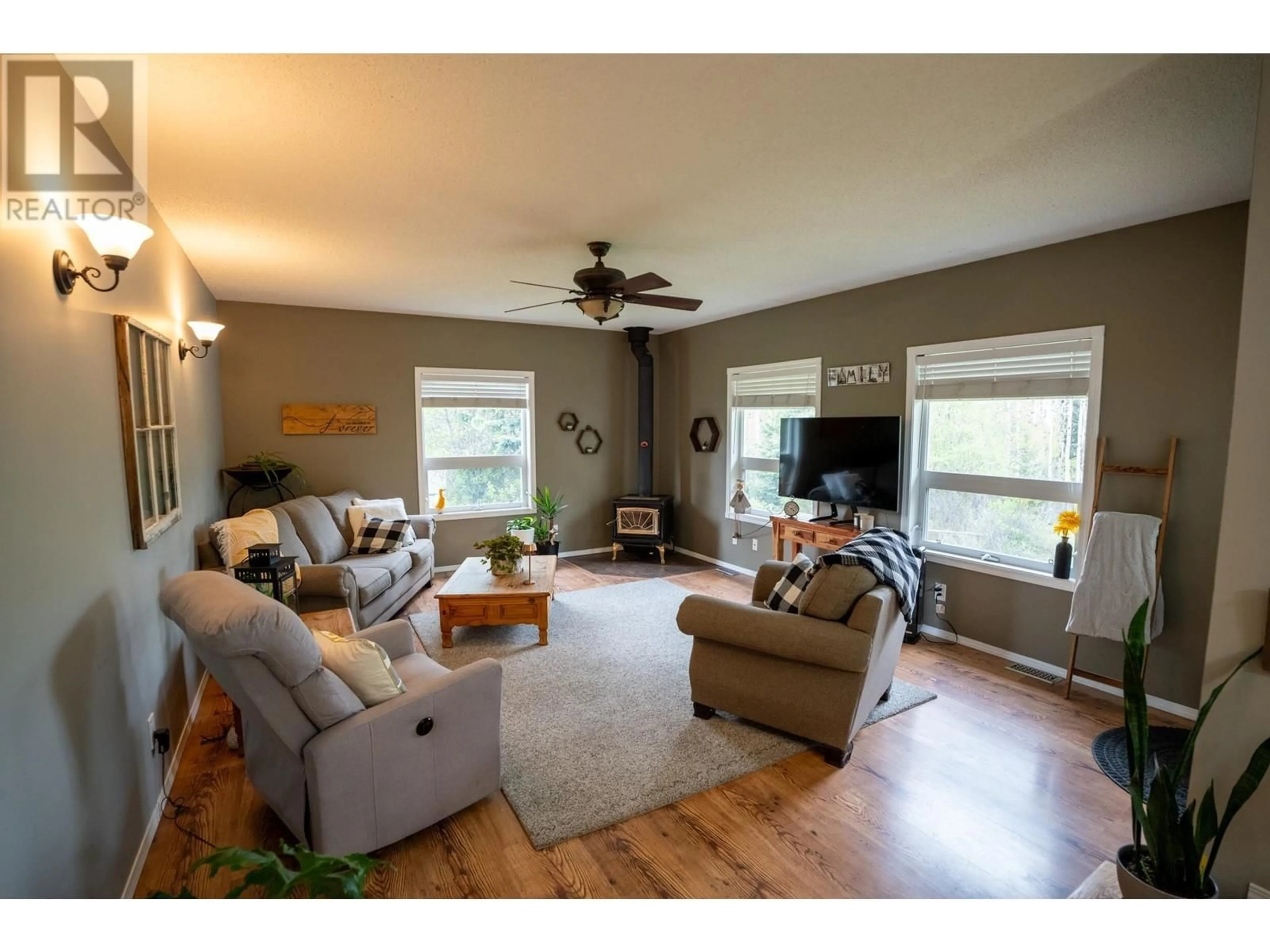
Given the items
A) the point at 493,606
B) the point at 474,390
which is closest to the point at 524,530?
the point at 493,606

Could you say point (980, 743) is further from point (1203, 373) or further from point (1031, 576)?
point (1203, 373)

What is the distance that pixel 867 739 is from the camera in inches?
107

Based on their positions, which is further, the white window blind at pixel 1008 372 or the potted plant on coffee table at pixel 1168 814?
the white window blind at pixel 1008 372

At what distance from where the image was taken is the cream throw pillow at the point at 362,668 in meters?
1.92

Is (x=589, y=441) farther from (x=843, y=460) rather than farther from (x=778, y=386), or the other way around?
(x=843, y=460)

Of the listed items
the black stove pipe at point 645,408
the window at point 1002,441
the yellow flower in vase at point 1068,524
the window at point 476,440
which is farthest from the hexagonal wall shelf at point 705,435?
the yellow flower in vase at point 1068,524

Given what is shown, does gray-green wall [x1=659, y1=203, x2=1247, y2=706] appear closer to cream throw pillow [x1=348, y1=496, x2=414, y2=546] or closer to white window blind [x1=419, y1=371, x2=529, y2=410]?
white window blind [x1=419, y1=371, x2=529, y2=410]

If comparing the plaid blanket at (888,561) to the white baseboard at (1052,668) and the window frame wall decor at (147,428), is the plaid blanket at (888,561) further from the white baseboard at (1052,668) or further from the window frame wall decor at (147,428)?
the window frame wall decor at (147,428)

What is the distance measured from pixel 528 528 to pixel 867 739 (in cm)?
297

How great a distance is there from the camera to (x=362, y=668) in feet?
6.37

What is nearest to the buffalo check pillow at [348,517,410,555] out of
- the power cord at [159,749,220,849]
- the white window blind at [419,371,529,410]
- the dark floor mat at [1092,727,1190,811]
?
the white window blind at [419,371,529,410]

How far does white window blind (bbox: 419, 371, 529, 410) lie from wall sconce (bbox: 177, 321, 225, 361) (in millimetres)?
1960

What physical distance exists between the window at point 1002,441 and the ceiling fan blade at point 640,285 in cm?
217
